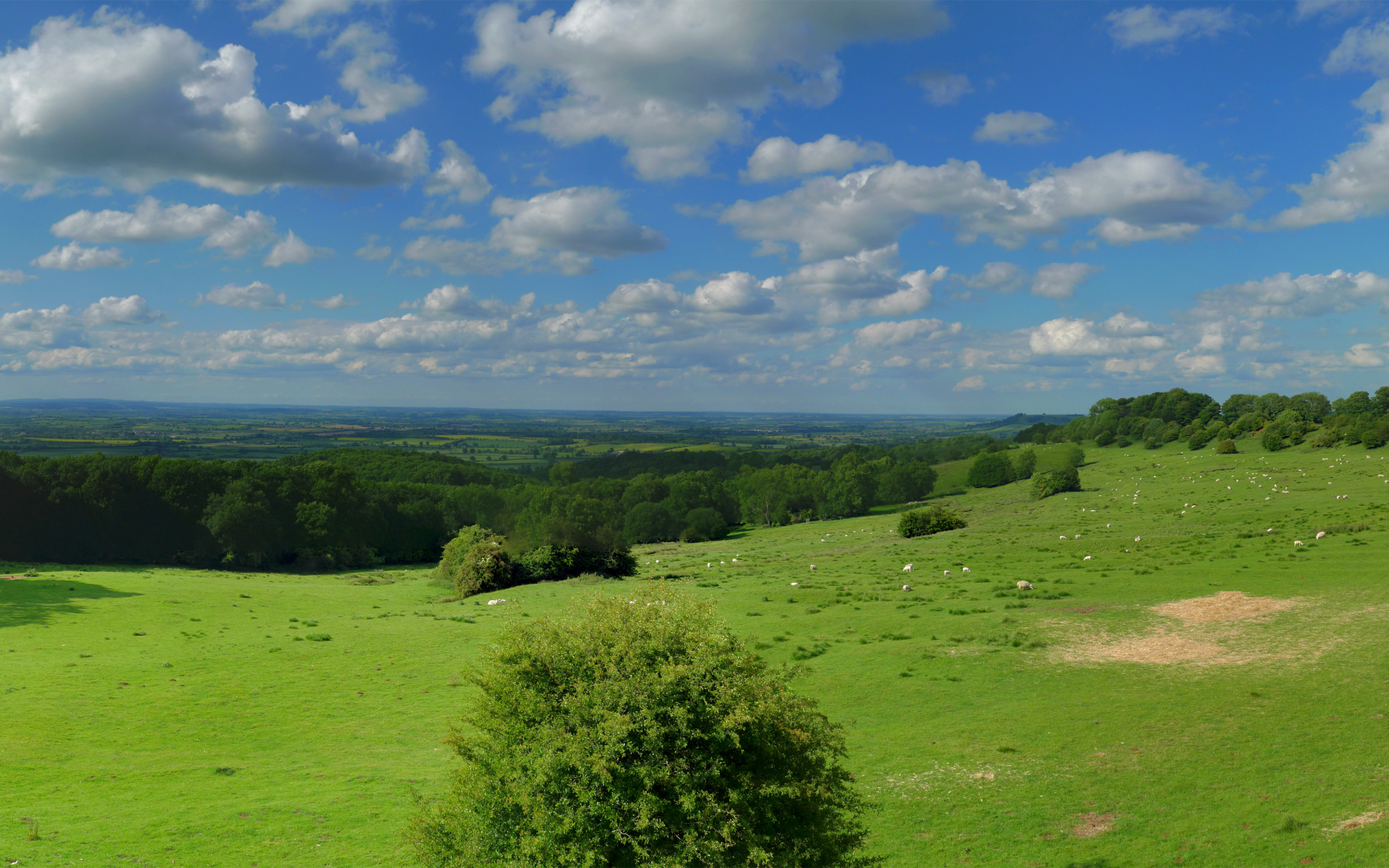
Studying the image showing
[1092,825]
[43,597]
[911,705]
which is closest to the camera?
[1092,825]

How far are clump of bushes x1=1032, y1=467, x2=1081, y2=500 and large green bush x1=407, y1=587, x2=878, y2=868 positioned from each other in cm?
8164

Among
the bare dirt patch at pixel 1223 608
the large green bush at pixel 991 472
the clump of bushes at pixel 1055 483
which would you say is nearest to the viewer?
the bare dirt patch at pixel 1223 608

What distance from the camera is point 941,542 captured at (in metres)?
55.3

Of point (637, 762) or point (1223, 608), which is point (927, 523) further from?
point (637, 762)

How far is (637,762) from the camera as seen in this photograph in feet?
31.3

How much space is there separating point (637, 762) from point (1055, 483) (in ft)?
281

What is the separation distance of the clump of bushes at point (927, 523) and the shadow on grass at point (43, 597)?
5630 centimetres

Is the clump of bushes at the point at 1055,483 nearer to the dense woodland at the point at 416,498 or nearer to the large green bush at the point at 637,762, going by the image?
the dense woodland at the point at 416,498

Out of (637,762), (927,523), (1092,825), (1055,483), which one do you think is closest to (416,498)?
(927,523)

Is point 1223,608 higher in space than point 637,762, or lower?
lower

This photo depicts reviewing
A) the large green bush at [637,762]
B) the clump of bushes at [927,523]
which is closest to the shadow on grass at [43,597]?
the large green bush at [637,762]

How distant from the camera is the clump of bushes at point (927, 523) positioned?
63750mm

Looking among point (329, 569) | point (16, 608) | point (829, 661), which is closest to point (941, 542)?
point (829, 661)

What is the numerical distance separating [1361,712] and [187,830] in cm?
2554
